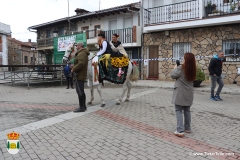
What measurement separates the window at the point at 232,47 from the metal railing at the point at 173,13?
2.47 m

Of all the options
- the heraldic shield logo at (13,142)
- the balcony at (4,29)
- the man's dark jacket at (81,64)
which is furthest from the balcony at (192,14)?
the balcony at (4,29)

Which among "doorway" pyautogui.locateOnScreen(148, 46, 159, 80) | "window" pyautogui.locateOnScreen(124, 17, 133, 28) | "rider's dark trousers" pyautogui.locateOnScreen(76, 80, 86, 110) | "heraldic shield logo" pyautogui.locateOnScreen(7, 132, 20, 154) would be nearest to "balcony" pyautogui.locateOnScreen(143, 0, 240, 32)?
"doorway" pyautogui.locateOnScreen(148, 46, 159, 80)

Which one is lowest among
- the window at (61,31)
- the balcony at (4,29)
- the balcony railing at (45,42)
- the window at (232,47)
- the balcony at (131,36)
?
the window at (232,47)

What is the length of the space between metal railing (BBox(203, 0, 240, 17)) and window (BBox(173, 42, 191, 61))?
240cm

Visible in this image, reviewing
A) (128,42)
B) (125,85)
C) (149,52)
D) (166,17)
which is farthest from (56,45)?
(125,85)

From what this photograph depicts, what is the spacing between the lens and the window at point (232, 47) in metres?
13.4

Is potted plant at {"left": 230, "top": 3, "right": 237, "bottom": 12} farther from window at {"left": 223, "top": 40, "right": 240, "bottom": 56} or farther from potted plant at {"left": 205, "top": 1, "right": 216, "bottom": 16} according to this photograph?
window at {"left": 223, "top": 40, "right": 240, "bottom": 56}

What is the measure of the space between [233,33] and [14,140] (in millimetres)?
13783

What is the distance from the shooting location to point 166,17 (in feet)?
53.7

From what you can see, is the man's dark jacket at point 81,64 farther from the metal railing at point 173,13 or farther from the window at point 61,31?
the window at point 61,31

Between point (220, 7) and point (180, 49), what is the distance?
12.1 feet

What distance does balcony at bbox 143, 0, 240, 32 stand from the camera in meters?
13.1

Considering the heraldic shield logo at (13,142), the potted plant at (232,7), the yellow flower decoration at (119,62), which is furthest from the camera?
the potted plant at (232,7)

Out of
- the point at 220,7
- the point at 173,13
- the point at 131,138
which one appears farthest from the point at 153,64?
the point at 131,138
